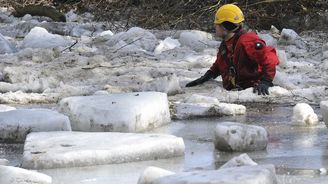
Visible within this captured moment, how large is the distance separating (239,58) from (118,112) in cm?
239

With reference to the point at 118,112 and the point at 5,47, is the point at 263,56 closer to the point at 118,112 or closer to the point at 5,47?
the point at 118,112

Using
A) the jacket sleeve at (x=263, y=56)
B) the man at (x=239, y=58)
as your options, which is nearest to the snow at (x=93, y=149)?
the man at (x=239, y=58)

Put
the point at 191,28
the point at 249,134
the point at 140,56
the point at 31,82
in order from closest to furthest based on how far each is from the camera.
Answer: the point at 249,134, the point at 31,82, the point at 140,56, the point at 191,28

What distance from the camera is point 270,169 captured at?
2.91 meters

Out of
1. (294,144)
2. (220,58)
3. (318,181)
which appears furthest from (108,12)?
(318,181)

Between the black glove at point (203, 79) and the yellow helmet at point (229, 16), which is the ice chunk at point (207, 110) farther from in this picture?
the yellow helmet at point (229, 16)

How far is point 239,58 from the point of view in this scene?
21.8 ft

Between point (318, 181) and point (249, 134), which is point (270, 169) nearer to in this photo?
→ point (318, 181)

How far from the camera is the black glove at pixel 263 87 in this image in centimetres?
595

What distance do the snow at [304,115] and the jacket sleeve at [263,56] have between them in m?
1.53

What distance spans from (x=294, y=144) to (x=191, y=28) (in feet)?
21.1

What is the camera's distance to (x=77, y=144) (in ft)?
12.3

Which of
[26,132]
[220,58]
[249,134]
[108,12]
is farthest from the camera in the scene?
[108,12]

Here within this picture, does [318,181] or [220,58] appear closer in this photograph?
[318,181]
